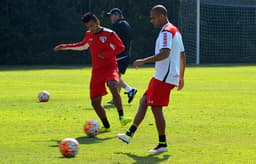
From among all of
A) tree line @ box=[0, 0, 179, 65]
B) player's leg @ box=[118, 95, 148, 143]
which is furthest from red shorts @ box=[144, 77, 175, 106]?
tree line @ box=[0, 0, 179, 65]

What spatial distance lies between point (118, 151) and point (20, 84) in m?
14.6

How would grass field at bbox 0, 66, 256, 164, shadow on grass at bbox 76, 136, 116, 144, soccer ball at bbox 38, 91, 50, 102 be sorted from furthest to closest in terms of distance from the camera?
1. soccer ball at bbox 38, 91, 50, 102
2. shadow on grass at bbox 76, 136, 116, 144
3. grass field at bbox 0, 66, 256, 164

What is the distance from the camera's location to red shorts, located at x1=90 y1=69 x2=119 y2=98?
33.4 ft

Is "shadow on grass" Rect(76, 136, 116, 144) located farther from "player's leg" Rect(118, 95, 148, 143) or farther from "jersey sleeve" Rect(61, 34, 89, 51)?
"jersey sleeve" Rect(61, 34, 89, 51)

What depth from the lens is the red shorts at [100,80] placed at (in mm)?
10180

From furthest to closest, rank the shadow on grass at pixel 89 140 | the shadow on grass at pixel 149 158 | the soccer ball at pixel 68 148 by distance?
the shadow on grass at pixel 89 140, the soccer ball at pixel 68 148, the shadow on grass at pixel 149 158

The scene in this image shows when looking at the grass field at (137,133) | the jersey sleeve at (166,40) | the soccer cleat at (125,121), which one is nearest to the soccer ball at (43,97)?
the grass field at (137,133)

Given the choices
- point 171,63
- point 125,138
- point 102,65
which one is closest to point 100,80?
point 102,65

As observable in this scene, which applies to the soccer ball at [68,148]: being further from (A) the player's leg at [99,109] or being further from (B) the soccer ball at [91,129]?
(A) the player's leg at [99,109]

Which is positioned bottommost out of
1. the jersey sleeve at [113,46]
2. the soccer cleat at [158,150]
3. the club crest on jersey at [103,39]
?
the soccer cleat at [158,150]

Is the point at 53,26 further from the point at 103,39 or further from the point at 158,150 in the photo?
the point at 158,150

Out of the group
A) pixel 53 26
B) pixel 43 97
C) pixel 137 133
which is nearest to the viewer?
pixel 137 133

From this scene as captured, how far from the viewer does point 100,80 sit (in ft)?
33.7

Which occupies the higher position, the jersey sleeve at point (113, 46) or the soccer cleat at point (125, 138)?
the jersey sleeve at point (113, 46)
